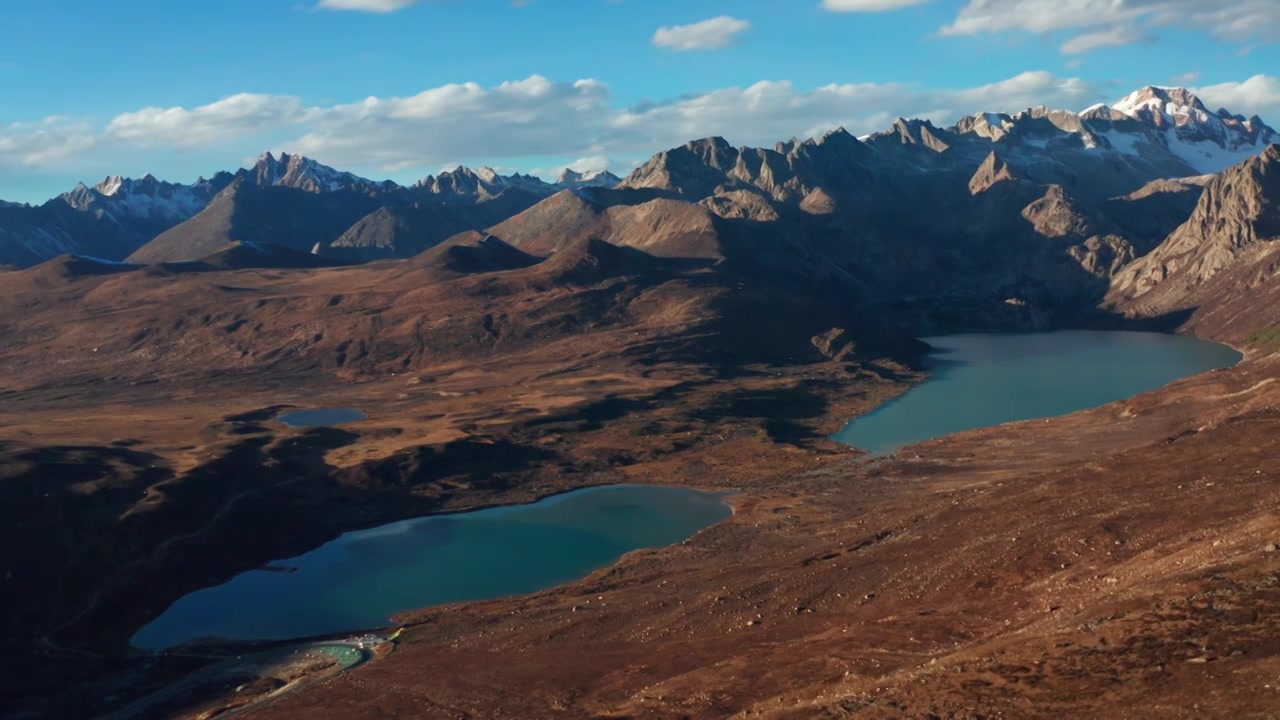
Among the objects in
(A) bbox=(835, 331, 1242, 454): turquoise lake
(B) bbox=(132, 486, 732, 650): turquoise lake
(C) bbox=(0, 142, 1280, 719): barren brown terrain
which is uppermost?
(C) bbox=(0, 142, 1280, 719): barren brown terrain

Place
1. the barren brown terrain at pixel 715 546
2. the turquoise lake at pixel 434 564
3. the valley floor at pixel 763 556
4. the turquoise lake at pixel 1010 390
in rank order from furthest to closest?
1. the turquoise lake at pixel 1010 390
2. the turquoise lake at pixel 434 564
3. the barren brown terrain at pixel 715 546
4. the valley floor at pixel 763 556

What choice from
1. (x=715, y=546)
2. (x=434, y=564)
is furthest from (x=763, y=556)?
(x=434, y=564)

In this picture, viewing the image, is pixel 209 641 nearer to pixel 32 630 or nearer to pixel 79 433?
pixel 32 630

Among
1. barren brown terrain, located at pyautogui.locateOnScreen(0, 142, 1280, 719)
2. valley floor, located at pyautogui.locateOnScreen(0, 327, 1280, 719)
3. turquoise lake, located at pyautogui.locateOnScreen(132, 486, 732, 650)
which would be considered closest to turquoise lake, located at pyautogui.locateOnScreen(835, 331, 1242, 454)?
barren brown terrain, located at pyautogui.locateOnScreen(0, 142, 1280, 719)

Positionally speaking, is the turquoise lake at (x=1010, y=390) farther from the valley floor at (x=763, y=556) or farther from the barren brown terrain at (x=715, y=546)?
the valley floor at (x=763, y=556)

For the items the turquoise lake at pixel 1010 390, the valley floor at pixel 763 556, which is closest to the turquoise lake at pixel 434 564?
the valley floor at pixel 763 556

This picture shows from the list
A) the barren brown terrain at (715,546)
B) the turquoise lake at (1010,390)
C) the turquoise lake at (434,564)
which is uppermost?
the barren brown terrain at (715,546)

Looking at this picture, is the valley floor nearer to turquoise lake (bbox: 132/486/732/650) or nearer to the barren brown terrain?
the barren brown terrain

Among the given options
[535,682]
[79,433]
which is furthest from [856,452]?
[79,433]
